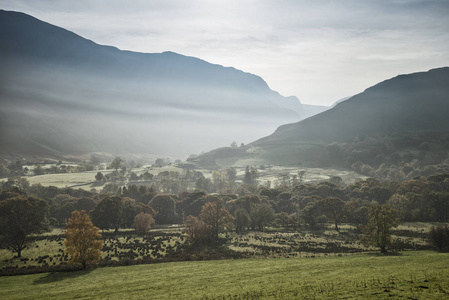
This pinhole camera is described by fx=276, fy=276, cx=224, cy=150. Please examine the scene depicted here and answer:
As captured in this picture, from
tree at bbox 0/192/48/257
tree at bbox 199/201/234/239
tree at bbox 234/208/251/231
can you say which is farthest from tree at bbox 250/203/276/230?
tree at bbox 0/192/48/257

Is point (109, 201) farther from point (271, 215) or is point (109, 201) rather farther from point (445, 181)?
point (445, 181)

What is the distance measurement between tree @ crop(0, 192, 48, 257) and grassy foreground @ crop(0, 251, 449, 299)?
23875 millimetres

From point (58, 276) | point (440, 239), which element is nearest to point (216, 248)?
point (58, 276)

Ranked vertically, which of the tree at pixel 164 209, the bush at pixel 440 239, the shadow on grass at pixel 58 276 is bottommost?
the tree at pixel 164 209

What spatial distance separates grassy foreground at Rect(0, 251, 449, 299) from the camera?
28.2 m

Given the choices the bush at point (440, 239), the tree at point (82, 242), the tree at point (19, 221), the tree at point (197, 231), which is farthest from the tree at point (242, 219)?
the tree at point (19, 221)

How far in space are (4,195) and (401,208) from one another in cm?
14704

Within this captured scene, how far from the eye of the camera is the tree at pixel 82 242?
2184 inches

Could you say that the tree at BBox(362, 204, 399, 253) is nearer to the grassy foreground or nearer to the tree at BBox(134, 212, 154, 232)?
the grassy foreground

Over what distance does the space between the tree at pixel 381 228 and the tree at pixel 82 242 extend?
58878mm

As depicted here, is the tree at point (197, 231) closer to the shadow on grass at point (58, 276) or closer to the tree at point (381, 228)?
the shadow on grass at point (58, 276)

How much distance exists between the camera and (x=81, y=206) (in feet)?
380

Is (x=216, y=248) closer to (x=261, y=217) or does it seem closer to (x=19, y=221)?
(x=261, y=217)

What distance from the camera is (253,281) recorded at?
37906 millimetres
